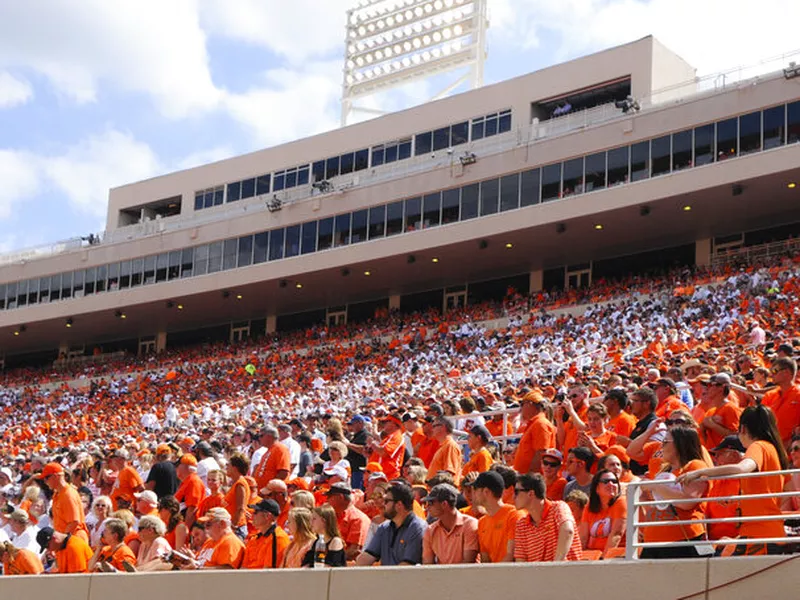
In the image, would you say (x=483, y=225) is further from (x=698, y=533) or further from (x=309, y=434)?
(x=698, y=533)

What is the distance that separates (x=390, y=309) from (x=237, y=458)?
1182 inches

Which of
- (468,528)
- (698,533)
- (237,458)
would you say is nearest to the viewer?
(698,533)

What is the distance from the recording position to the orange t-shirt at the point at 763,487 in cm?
655

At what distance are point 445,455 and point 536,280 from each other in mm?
27407

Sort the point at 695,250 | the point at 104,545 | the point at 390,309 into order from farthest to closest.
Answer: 1. the point at 390,309
2. the point at 695,250
3. the point at 104,545

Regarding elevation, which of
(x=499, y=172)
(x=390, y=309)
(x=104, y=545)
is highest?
(x=499, y=172)

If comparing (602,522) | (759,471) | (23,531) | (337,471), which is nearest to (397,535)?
(602,522)

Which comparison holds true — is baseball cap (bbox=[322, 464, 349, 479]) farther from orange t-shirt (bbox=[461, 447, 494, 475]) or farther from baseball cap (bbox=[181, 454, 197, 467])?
baseball cap (bbox=[181, 454, 197, 467])

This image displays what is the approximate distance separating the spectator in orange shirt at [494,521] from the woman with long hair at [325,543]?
1054 millimetres

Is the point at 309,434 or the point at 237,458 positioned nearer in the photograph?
the point at 237,458

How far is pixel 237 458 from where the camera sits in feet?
35.8

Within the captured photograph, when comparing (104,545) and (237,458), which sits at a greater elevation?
(237,458)

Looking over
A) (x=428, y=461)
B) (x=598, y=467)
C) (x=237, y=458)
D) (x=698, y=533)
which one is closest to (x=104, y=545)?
(x=237, y=458)

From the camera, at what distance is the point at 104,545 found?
990 centimetres
